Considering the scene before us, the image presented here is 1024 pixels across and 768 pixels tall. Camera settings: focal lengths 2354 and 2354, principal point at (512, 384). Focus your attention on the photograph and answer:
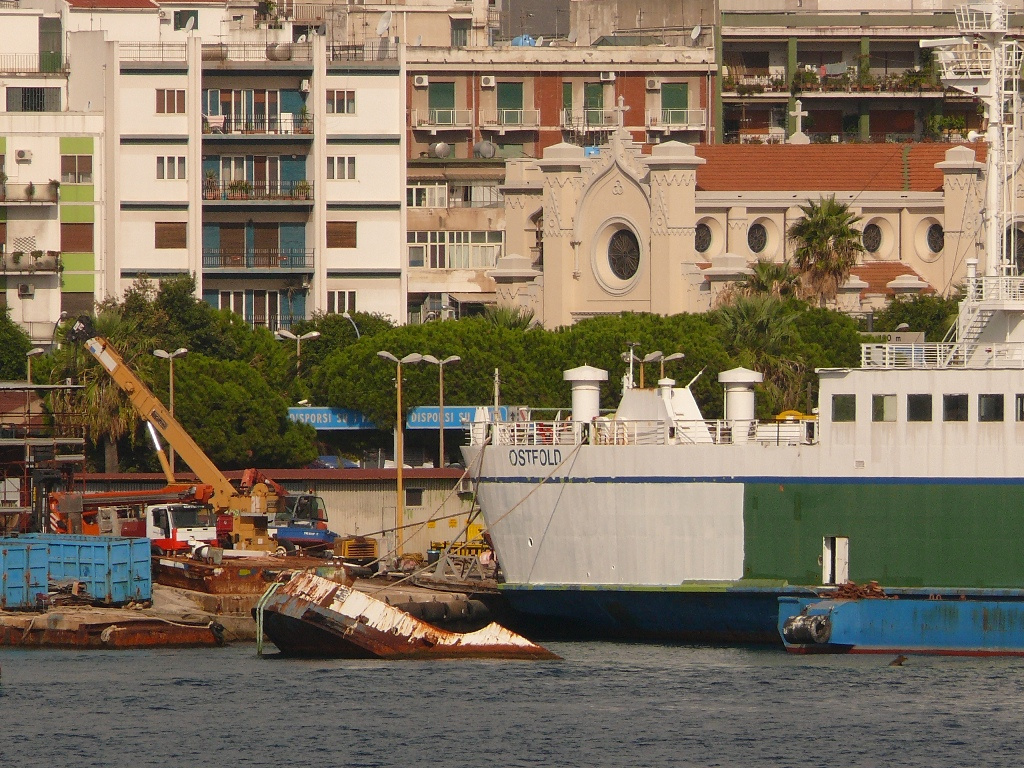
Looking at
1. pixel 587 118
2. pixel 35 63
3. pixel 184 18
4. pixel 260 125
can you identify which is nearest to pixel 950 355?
pixel 260 125

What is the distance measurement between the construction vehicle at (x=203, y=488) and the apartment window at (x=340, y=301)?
41025 mm

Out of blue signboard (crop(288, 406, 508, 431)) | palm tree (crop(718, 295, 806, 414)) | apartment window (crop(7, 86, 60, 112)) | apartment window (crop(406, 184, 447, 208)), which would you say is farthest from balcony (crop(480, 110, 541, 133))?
palm tree (crop(718, 295, 806, 414))

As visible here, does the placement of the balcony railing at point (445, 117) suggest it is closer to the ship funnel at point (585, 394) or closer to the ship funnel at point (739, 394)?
the ship funnel at point (585, 394)

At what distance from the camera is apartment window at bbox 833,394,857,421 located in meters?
55.9

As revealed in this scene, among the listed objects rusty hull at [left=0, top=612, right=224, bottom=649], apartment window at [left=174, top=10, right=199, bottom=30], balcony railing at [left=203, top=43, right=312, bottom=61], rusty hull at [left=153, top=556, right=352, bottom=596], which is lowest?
rusty hull at [left=0, top=612, right=224, bottom=649]

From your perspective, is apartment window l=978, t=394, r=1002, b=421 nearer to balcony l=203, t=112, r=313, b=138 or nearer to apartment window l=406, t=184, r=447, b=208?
balcony l=203, t=112, r=313, b=138

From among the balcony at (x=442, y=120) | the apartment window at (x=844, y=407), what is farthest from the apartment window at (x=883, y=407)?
the balcony at (x=442, y=120)

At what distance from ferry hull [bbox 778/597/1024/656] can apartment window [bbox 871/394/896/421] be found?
4359 mm

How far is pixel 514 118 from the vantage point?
5546 inches

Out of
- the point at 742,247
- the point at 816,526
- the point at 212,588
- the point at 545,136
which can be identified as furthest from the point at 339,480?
the point at 545,136

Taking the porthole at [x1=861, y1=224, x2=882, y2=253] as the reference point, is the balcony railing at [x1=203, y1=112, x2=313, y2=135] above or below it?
above

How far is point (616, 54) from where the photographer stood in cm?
14075

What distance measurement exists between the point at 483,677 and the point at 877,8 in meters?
103

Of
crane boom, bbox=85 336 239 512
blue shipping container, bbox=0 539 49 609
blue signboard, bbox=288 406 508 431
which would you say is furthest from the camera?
blue signboard, bbox=288 406 508 431
